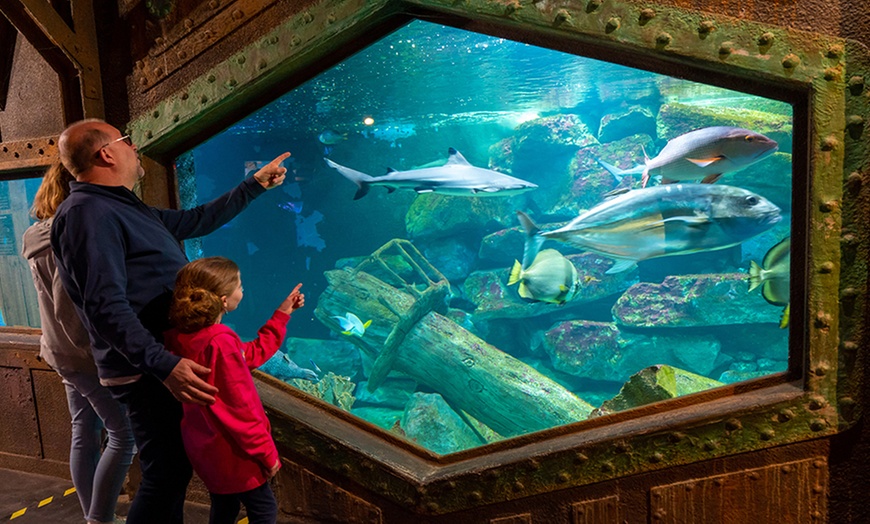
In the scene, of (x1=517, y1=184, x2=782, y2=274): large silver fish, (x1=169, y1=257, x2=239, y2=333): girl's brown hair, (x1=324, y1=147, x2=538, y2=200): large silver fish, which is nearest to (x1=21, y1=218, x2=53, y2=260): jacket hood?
(x1=169, y1=257, x2=239, y2=333): girl's brown hair

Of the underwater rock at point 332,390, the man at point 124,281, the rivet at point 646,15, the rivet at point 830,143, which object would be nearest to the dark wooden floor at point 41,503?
the man at point 124,281

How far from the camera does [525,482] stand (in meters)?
2.30

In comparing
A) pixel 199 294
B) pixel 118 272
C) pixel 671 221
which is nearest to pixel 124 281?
pixel 118 272

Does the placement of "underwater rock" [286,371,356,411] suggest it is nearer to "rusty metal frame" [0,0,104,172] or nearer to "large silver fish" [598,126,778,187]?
"rusty metal frame" [0,0,104,172]

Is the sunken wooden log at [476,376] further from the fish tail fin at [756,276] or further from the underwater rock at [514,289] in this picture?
the underwater rock at [514,289]

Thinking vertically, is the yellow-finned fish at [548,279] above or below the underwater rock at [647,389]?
above

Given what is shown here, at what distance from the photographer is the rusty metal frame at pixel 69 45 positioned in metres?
2.75

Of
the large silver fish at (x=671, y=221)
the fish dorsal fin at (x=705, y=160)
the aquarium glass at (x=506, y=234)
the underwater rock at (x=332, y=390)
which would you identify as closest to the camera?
the fish dorsal fin at (x=705, y=160)

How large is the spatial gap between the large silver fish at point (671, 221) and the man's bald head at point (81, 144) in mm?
3124

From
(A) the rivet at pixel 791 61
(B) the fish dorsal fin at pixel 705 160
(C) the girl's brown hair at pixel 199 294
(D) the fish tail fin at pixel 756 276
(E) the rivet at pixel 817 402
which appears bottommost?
(E) the rivet at pixel 817 402

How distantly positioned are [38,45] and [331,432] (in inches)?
Answer: 101

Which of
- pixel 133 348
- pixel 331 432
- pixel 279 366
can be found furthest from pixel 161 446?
pixel 279 366

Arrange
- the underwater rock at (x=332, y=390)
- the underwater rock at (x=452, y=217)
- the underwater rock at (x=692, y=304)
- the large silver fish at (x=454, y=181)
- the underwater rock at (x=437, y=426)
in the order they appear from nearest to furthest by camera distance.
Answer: the underwater rock at (x=437, y=426) < the large silver fish at (x=454, y=181) < the underwater rock at (x=332, y=390) < the underwater rock at (x=692, y=304) < the underwater rock at (x=452, y=217)

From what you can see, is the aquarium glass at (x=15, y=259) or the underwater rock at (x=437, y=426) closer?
the aquarium glass at (x=15, y=259)
